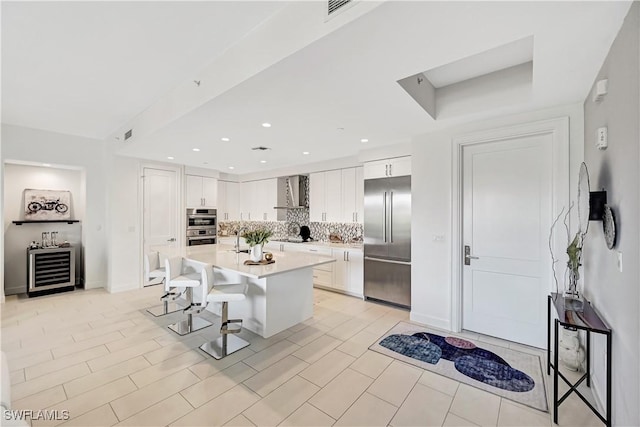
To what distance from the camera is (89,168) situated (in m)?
5.02

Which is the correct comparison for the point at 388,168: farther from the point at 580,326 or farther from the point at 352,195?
the point at 580,326

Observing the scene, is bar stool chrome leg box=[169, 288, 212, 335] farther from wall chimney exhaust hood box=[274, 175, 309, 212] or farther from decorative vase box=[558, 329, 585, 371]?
decorative vase box=[558, 329, 585, 371]

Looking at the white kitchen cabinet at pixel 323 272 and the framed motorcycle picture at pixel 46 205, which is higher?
the framed motorcycle picture at pixel 46 205

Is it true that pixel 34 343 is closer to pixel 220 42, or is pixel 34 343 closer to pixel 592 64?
pixel 220 42

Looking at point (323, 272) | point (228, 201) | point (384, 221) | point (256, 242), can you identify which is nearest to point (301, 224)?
point (323, 272)

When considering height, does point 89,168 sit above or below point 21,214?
above

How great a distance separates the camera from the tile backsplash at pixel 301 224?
5.57 meters

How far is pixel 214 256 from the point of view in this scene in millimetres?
3719

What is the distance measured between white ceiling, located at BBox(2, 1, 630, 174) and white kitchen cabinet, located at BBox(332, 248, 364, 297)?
2.02 metres

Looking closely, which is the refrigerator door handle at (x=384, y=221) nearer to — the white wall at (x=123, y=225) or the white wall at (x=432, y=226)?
the white wall at (x=432, y=226)

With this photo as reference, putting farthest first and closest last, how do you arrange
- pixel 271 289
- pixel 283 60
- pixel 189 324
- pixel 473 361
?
pixel 189 324
pixel 271 289
pixel 473 361
pixel 283 60

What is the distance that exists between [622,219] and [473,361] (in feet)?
5.90

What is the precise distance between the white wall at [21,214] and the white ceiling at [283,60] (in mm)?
1599

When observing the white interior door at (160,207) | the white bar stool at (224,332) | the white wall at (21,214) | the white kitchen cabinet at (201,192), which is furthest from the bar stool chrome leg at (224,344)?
the white wall at (21,214)
